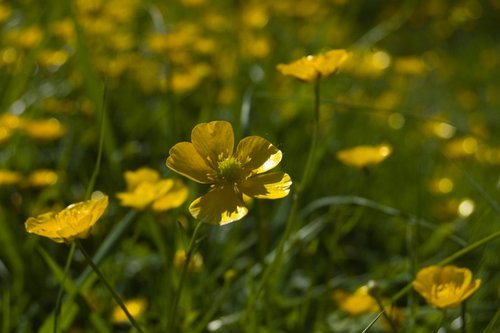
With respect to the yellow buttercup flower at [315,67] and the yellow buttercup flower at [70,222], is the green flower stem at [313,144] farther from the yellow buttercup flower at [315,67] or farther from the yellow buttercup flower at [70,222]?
the yellow buttercup flower at [70,222]

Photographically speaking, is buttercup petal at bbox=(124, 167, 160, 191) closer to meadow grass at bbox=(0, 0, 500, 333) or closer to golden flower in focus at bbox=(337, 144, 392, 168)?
meadow grass at bbox=(0, 0, 500, 333)

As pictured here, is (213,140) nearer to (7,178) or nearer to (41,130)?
(7,178)

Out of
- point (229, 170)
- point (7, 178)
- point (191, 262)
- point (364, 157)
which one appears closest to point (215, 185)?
point (229, 170)

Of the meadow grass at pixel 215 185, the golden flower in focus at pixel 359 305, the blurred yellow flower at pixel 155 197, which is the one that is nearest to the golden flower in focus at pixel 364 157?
the meadow grass at pixel 215 185

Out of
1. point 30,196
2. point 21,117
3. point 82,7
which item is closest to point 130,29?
point 82,7

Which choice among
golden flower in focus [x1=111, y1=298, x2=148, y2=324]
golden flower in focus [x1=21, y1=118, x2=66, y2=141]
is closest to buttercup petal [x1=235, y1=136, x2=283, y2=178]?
golden flower in focus [x1=111, y1=298, x2=148, y2=324]

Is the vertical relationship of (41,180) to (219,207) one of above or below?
below

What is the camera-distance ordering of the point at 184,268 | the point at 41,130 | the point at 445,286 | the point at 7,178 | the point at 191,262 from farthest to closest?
the point at 41,130, the point at 7,178, the point at 191,262, the point at 445,286, the point at 184,268
